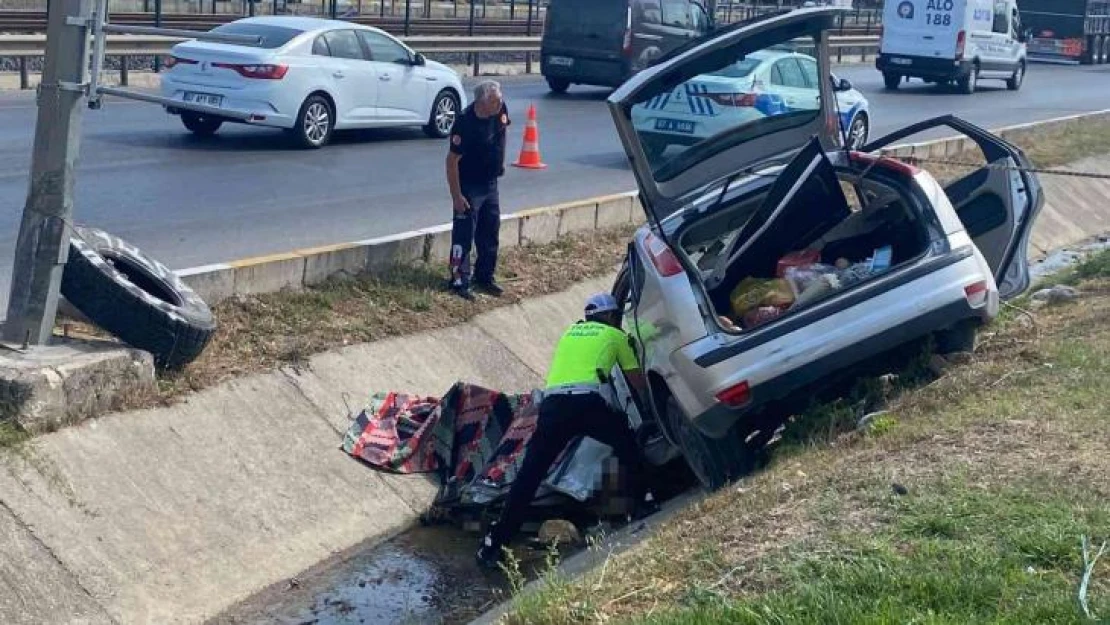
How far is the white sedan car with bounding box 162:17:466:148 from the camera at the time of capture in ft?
57.0

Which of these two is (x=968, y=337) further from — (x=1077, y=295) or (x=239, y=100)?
(x=239, y=100)

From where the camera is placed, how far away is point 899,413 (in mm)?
7445

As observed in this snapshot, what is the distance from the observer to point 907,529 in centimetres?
548

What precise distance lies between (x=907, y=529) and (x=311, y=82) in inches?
534

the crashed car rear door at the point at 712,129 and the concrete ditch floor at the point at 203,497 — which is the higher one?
the crashed car rear door at the point at 712,129

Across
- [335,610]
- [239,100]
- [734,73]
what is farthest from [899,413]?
[239,100]

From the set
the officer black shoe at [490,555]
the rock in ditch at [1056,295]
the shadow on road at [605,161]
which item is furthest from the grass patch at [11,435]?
the shadow on road at [605,161]

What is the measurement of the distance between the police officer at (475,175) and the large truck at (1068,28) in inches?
1664

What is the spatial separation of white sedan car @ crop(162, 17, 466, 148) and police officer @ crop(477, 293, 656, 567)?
28.9ft

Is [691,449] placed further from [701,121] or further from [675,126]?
[701,121]

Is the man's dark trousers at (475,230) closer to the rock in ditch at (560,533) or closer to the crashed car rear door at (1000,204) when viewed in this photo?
the crashed car rear door at (1000,204)

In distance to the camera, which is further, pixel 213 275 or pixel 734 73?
pixel 734 73

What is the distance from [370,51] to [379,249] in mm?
8684

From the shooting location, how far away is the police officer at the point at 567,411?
812 cm
